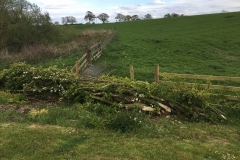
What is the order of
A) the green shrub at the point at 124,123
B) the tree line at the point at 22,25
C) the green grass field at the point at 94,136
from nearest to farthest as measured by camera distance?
the green grass field at the point at 94,136
the green shrub at the point at 124,123
the tree line at the point at 22,25

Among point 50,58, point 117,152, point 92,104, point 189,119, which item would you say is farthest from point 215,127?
point 50,58

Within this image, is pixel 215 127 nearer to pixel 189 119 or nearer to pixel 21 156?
pixel 189 119

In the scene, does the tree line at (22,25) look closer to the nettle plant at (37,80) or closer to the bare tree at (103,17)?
the nettle plant at (37,80)

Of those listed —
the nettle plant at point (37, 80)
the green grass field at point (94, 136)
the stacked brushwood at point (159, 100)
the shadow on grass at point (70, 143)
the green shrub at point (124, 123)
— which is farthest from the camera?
the nettle plant at point (37, 80)

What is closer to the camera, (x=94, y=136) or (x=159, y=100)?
(x=94, y=136)

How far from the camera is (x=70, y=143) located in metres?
4.75

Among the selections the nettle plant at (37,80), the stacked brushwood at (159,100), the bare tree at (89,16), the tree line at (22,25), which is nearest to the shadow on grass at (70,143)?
the stacked brushwood at (159,100)

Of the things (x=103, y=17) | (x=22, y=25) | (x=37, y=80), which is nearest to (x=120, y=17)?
(x=103, y=17)

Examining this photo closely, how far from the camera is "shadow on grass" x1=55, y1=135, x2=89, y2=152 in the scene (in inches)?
178

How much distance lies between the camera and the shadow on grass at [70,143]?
453cm

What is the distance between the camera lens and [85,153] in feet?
14.4

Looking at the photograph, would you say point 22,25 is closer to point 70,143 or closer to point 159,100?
point 159,100

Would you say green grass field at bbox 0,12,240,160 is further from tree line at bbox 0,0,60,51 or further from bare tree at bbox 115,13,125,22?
bare tree at bbox 115,13,125,22

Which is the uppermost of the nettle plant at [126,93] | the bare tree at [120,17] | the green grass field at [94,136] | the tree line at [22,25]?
the bare tree at [120,17]
